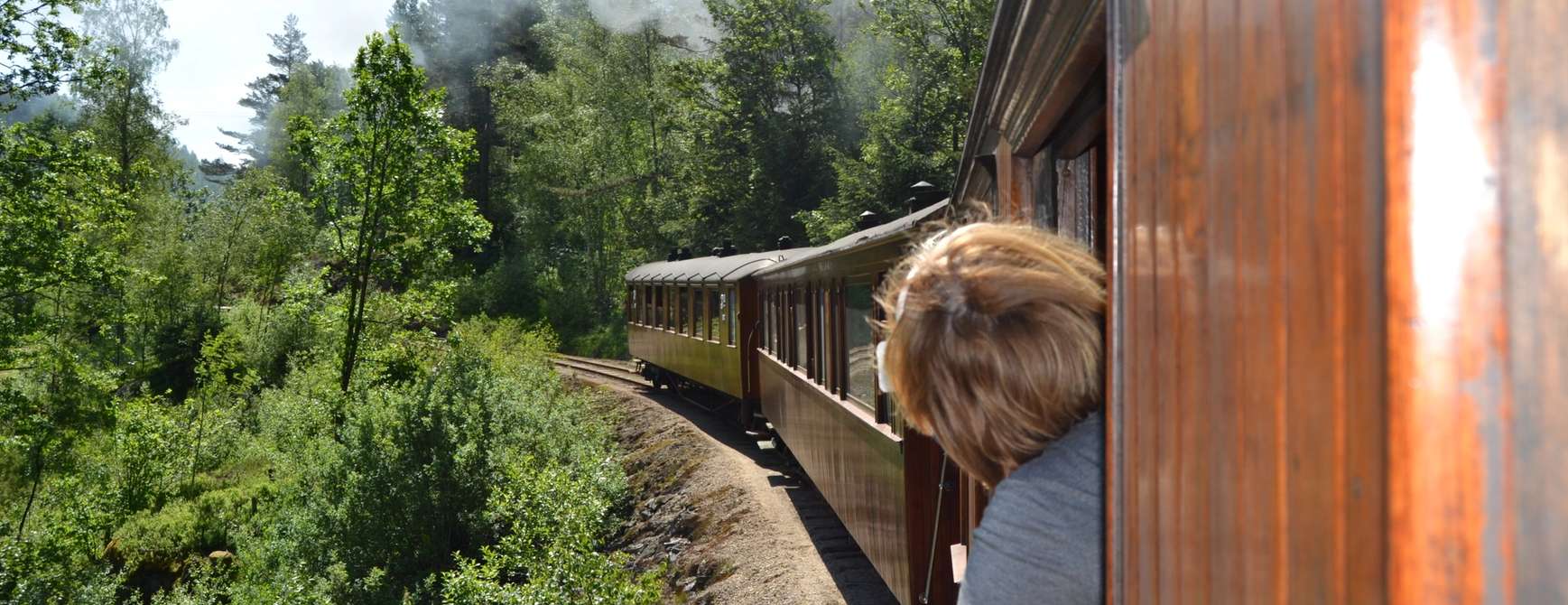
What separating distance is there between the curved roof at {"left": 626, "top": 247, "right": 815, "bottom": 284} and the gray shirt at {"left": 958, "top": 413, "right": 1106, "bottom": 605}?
9.57m

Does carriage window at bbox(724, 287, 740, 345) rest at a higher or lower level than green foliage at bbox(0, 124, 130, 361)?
lower

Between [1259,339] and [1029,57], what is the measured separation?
156 cm

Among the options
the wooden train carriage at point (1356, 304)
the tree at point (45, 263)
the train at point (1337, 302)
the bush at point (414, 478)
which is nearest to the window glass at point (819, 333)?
the bush at point (414, 478)

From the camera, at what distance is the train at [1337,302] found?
Result: 1.44 feet

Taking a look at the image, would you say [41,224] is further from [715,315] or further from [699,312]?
[715,315]

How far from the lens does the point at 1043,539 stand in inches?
47.9

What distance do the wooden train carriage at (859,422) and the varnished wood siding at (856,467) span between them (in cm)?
1

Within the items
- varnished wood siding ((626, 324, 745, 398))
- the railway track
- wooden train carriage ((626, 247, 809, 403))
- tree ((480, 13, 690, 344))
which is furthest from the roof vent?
tree ((480, 13, 690, 344))

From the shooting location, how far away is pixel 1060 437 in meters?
1.29

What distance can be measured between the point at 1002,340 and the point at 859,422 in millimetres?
5348

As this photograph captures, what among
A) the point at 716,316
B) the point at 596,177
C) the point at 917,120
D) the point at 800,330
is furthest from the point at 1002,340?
the point at 596,177

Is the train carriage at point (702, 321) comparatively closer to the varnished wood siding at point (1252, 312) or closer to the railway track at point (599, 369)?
the railway track at point (599, 369)

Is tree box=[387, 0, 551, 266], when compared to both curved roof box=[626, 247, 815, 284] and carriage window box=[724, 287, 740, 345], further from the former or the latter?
carriage window box=[724, 287, 740, 345]

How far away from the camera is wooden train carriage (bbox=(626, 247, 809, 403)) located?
44.5 feet
